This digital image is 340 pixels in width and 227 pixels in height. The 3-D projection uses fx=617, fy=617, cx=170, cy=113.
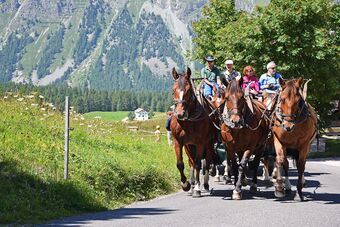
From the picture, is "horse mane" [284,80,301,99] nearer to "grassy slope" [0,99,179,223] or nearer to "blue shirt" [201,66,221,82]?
"blue shirt" [201,66,221,82]

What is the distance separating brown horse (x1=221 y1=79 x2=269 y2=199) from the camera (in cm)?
1302

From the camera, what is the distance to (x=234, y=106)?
12984 millimetres

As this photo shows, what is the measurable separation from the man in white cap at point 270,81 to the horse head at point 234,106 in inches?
73.2

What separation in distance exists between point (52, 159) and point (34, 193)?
9.36 ft

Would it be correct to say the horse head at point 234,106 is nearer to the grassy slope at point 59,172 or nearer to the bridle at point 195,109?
the bridle at point 195,109

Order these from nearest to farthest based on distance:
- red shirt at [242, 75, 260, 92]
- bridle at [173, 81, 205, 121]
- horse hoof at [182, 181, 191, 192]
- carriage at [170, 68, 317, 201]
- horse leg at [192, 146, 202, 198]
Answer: carriage at [170, 68, 317, 201], bridle at [173, 81, 205, 121], horse leg at [192, 146, 202, 198], horse hoof at [182, 181, 191, 192], red shirt at [242, 75, 260, 92]

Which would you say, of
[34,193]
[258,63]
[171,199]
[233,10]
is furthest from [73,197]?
[233,10]

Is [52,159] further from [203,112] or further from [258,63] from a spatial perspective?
[258,63]

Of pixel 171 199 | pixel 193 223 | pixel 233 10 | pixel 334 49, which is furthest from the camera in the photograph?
pixel 233 10

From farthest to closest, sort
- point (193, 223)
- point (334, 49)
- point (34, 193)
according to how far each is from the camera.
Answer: point (334, 49) → point (34, 193) → point (193, 223)

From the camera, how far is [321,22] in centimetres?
3547

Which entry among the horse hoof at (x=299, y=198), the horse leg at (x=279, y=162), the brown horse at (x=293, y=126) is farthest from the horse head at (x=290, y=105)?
the horse hoof at (x=299, y=198)

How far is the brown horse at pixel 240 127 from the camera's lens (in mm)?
13016

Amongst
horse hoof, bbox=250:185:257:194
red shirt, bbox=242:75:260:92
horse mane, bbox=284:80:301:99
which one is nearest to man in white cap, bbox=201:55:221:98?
red shirt, bbox=242:75:260:92
